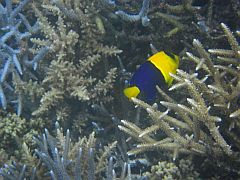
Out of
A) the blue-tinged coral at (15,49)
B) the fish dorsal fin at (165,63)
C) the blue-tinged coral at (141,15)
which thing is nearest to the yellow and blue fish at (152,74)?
the fish dorsal fin at (165,63)

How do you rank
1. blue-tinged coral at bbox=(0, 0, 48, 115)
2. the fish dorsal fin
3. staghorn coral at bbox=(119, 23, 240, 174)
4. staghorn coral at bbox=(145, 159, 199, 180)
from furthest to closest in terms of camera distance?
blue-tinged coral at bbox=(0, 0, 48, 115), staghorn coral at bbox=(145, 159, 199, 180), the fish dorsal fin, staghorn coral at bbox=(119, 23, 240, 174)

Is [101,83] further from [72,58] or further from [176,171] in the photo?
[176,171]

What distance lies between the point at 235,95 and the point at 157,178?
0.89 meters

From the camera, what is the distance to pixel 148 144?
2.55m

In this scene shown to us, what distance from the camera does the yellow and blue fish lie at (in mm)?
2500

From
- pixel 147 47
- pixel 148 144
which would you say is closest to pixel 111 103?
pixel 147 47

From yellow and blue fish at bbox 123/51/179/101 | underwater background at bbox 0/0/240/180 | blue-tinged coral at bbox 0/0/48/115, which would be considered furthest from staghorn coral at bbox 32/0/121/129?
yellow and blue fish at bbox 123/51/179/101

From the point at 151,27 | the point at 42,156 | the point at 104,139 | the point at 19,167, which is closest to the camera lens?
the point at 42,156

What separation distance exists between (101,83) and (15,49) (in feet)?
3.15

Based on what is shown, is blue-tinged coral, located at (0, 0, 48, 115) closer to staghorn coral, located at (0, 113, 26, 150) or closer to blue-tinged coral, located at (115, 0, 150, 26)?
staghorn coral, located at (0, 113, 26, 150)

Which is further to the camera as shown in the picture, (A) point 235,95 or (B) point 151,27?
(B) point 151,27

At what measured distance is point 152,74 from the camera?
254 cm

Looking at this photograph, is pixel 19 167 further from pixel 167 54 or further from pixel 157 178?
pixel 167 54

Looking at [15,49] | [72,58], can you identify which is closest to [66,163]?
[72,58]
